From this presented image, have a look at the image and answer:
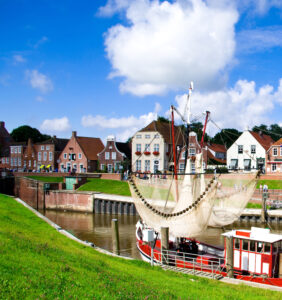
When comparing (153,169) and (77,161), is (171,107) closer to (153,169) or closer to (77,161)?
(153,169)

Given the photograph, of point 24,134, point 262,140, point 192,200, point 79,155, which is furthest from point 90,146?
point 192,200

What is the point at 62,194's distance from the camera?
5669 cm

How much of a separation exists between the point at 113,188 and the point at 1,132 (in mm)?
65590

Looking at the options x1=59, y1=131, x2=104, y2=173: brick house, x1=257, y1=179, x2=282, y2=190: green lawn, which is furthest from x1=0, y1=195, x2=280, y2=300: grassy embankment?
x1=59, y1=131, x2=104, y2=173: brick house

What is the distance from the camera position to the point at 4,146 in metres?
110

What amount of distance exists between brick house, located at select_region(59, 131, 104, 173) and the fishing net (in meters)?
60.3

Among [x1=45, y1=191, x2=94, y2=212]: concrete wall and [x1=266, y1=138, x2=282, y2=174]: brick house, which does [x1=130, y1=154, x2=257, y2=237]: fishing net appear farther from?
[x1=266, y1=138, x2=282, y2=174]: brick house

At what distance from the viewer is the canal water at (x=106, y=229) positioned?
105 ft

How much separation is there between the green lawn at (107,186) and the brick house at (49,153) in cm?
2719

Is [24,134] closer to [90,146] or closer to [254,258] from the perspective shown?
[90,146]

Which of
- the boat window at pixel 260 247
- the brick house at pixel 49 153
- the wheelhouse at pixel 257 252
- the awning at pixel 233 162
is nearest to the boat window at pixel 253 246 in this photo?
the wheelhouse at pixel 257 252

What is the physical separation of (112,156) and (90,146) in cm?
935

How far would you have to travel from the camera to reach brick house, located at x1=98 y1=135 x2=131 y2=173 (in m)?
78.7

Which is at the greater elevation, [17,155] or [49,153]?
[49,153]
